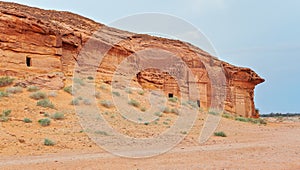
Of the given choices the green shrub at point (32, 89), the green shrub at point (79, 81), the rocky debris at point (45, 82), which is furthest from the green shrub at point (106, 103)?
the green shrub at point (79, 81)

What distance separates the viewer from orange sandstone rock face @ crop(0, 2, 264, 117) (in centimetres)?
2244

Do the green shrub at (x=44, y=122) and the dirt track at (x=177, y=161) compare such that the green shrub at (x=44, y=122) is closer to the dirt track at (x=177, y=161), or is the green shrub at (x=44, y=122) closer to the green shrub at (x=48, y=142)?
the green shrub at (x=48, y=142)

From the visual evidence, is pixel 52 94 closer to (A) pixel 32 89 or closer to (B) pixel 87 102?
(A) pixel 32 89

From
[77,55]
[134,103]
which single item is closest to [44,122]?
[134,103]

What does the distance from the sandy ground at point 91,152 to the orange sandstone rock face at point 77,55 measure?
238 inches

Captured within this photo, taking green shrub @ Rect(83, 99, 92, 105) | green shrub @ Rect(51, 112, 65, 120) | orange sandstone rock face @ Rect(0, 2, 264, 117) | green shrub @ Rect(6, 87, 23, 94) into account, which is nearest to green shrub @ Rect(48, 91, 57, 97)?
orange sandstone rock face @ Rect(0, 2, 264, 117)

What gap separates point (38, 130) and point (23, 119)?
1.59 metres

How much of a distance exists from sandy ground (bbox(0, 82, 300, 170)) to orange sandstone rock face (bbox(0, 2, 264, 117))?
6.04 meters

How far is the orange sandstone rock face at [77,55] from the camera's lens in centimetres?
2244

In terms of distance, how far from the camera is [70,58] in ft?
89.2

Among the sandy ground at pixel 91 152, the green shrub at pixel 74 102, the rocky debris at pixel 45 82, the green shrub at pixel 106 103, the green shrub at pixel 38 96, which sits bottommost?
the sandy ground at pixel 91 152

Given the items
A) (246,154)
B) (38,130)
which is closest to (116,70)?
(38,130)

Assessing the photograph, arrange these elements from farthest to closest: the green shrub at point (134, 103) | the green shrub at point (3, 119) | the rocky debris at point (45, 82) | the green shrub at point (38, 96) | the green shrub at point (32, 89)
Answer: the green shrub at point (134, 103) → the rocky debris at point (45, 82) → the green shrub at point (32, 89) → the green shrub at point (38, 96) → the green shrub at point (3, 119)

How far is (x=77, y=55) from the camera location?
2788 centimetres
